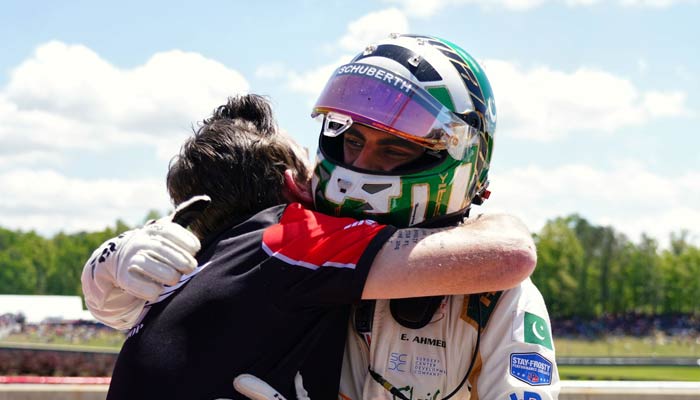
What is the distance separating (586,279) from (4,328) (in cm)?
4929

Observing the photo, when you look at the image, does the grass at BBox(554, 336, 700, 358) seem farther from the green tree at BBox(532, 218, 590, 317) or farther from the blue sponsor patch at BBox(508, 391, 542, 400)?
the blue sponsor patch at BBox(508, 391, 542, 400)

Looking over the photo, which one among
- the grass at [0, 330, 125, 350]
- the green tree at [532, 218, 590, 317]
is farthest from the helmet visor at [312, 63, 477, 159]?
the green tree at [532, 218, 590, 317]

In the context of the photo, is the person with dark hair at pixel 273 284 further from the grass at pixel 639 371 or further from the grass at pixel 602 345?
the grass at pixel 602 345

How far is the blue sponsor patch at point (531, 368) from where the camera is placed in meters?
2.16

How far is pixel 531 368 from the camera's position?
7.15 ft

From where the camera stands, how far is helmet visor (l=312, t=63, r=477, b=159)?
239cm

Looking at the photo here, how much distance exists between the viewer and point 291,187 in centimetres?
256

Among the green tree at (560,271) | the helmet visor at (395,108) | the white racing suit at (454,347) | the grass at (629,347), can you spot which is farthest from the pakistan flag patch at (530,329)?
the green tree at (560,271)

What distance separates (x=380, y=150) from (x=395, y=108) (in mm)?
152

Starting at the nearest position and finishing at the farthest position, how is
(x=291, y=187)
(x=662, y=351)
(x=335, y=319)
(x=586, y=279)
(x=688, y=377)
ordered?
(x=335, y=319), (x=291, y=187), (x=688, y=377), (x=662, y=351), (x=586, y=279)

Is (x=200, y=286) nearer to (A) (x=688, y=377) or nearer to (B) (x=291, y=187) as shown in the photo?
(B) (x=291, y=187)

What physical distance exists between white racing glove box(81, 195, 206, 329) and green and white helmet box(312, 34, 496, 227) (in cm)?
49

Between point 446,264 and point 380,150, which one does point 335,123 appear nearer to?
point 380,150

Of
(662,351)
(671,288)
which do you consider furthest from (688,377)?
(671,288)
